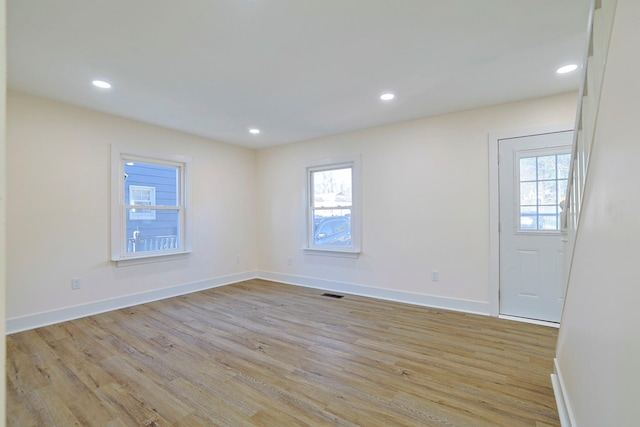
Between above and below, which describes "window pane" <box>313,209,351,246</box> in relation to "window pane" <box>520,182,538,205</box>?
below

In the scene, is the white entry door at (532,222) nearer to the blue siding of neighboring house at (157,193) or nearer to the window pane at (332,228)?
the window pane at (332,228)

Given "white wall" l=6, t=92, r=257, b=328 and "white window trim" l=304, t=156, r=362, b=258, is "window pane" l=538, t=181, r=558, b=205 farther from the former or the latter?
"white wall" l=6, t=92, r=257, b=328

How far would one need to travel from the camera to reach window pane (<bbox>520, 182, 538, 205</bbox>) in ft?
10.7

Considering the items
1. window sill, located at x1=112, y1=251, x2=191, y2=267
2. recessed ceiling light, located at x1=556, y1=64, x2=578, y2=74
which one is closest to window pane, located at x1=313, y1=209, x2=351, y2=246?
window sill, located at x1=112, y1=251, x2=191, y2=267

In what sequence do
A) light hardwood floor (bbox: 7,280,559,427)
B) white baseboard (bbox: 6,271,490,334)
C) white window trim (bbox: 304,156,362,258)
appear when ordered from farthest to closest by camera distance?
white window trim (bbox: 304,156,362,258) → white baseboard (bbox: 6,271,490,334) → light hardwood floor (bbox: 7,280,559,427)

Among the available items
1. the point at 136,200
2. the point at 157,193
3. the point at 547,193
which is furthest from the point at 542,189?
the point at 136,200

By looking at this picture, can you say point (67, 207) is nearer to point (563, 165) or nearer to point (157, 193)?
point (157, 193)

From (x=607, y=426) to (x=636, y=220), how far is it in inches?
27.7

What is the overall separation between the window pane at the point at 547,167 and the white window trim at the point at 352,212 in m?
2.14

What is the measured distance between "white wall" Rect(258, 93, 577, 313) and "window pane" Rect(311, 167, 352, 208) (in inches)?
10.0

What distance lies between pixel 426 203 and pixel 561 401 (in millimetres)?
2453

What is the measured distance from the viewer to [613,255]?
3.40ft

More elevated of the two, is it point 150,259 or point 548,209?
point 548,209

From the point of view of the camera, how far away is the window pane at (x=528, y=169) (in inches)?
129
